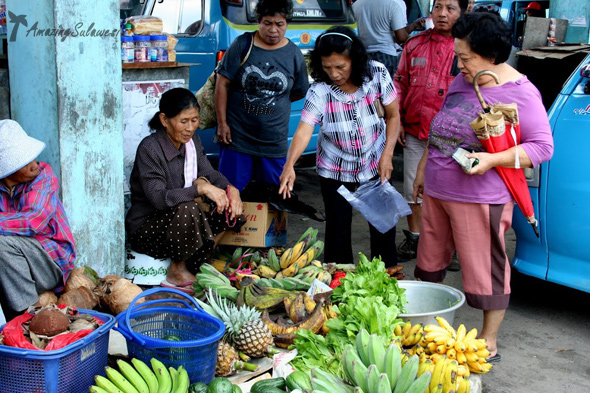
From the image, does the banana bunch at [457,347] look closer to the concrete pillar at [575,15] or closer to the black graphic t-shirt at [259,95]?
the black graphic t-shirt at [259,95]

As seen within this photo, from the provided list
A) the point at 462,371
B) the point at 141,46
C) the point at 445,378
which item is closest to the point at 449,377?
the point at 445,378

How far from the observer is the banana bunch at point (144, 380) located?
264cm

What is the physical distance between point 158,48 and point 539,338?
324 centimetres

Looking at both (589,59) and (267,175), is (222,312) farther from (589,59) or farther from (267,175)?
(589,59)

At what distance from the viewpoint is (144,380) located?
277cm

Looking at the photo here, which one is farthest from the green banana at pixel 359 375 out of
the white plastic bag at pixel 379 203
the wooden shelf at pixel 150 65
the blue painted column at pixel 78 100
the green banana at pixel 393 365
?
the wooden shelf at pixel 150 65

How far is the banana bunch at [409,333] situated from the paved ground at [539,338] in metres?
0.56

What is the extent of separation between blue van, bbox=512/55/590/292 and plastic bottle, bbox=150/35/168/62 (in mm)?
2666

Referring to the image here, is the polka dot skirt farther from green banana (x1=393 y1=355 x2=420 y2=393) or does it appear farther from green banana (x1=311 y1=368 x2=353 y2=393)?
green banana (x1=393 y1=355 x2=420 y2=393)

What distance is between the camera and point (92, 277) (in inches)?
158

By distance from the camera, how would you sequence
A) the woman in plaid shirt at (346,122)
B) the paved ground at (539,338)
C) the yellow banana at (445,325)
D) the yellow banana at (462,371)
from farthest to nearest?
the woman in plaid shirt at (346,122), the paved ground at (539,338), the yellow banana at (445,325), the yellow banana at (462,371)

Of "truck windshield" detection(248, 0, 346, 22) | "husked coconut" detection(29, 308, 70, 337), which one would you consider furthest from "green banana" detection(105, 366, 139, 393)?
"truck windshield" detection(248, 0, 346, 22)

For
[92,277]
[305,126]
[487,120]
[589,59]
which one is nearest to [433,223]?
[487,120]

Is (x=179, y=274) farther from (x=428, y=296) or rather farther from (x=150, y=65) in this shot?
(x=428, y=296)
